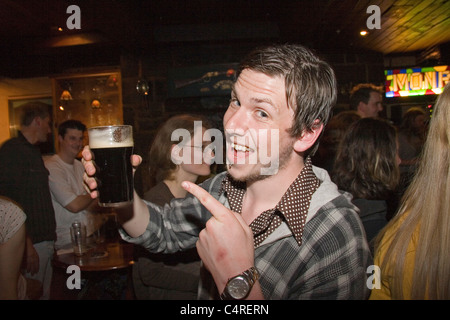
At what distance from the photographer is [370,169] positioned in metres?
2.10

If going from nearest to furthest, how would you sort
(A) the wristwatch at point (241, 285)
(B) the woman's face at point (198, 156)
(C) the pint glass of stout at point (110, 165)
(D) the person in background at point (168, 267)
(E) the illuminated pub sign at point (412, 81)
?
(A) the wristwatch at point (241, 285)
(C) the pint glass of stout at point (110, 165)
(D) the person in background at point (168, 267)
(B) the woman's face at point (198, 156)
(E) the illuminated pub sign at point (412, 81)

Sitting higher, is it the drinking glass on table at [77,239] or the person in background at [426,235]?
the person in background at [426,235]

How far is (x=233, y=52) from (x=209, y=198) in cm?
436

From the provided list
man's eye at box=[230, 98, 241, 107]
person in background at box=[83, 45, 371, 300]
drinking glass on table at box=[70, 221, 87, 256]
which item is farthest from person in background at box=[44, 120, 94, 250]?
man's eye at box=[230, 98, 241, 107]

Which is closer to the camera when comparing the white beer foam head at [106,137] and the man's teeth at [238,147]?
the white beer foam head at [106,137]

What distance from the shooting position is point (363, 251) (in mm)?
1056

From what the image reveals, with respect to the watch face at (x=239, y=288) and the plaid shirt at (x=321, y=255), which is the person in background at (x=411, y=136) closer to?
the plaid shirt at (x=321, y=255)

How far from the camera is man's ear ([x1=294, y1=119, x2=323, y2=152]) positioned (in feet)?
4.15

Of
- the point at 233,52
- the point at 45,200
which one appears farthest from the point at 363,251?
the point at 233,52

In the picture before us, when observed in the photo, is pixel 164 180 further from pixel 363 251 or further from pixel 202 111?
pixel 202 111

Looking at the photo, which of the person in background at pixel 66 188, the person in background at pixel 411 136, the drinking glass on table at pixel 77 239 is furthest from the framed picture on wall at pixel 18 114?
the person in background at pixel 411 136

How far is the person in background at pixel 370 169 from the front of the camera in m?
2.03

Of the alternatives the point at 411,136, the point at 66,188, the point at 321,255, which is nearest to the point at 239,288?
the point at 321,255

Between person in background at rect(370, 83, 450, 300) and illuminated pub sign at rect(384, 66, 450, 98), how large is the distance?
14.9ft
